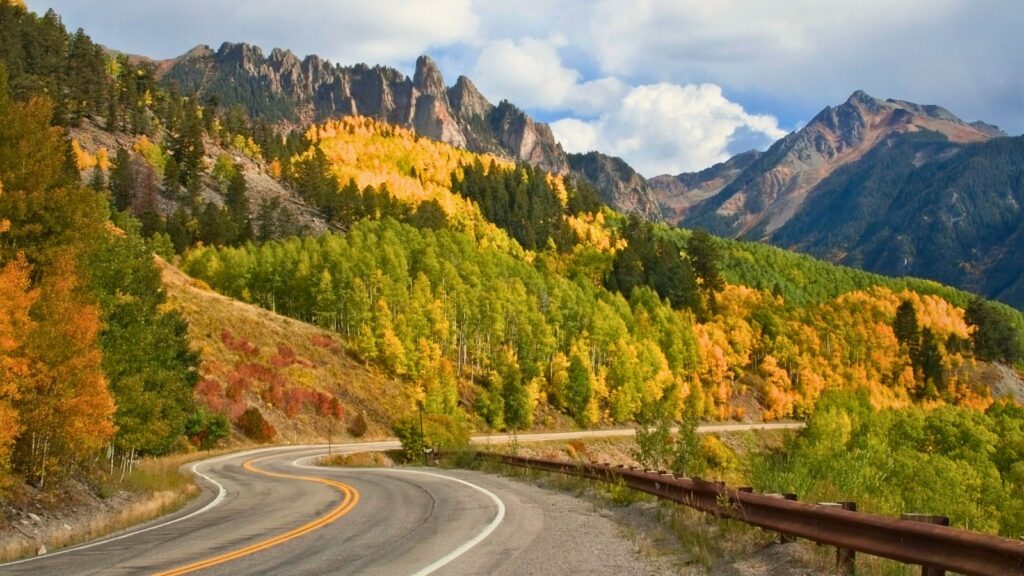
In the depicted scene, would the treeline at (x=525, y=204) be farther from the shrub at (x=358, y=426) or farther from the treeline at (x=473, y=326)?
the shrub at (x=358, y=426)

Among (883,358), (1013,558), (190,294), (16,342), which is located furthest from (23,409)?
(883,358)

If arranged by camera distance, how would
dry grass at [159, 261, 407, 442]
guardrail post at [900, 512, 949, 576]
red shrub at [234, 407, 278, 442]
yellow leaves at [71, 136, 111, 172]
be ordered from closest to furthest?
guardrail post at [900, 512, 949, 576], red shrub at [234, 407, 278, 442], dry grass at [159, 261, 407, 442], yellow leaves at [71, 136, 111, 172]

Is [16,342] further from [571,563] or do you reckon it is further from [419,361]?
[419,361]

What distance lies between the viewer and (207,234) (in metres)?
117

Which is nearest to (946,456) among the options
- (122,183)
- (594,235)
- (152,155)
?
(122,183)

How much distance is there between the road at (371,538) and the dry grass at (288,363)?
46.9m

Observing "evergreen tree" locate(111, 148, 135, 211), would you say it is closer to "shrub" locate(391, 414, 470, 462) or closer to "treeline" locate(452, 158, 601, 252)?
"treeline" locate(452, 158, 601, 252)

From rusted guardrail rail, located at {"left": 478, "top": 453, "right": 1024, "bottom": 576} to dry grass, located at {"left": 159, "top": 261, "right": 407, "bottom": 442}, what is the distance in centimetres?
5843

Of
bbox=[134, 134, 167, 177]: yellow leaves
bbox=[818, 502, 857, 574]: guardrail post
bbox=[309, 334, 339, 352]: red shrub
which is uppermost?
bbox=[134, 134, 167, 177]: yellow leaves

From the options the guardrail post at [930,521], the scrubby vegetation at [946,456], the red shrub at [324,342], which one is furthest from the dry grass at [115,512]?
the red shrub at [324,342]

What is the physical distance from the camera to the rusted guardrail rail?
5.30 metres

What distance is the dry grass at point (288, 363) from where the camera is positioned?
2562 inches

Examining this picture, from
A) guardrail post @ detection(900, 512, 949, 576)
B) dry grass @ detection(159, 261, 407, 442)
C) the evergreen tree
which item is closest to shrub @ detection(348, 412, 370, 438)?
dry grass @ detection(159, 261, 407, 442)

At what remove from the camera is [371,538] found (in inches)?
444
